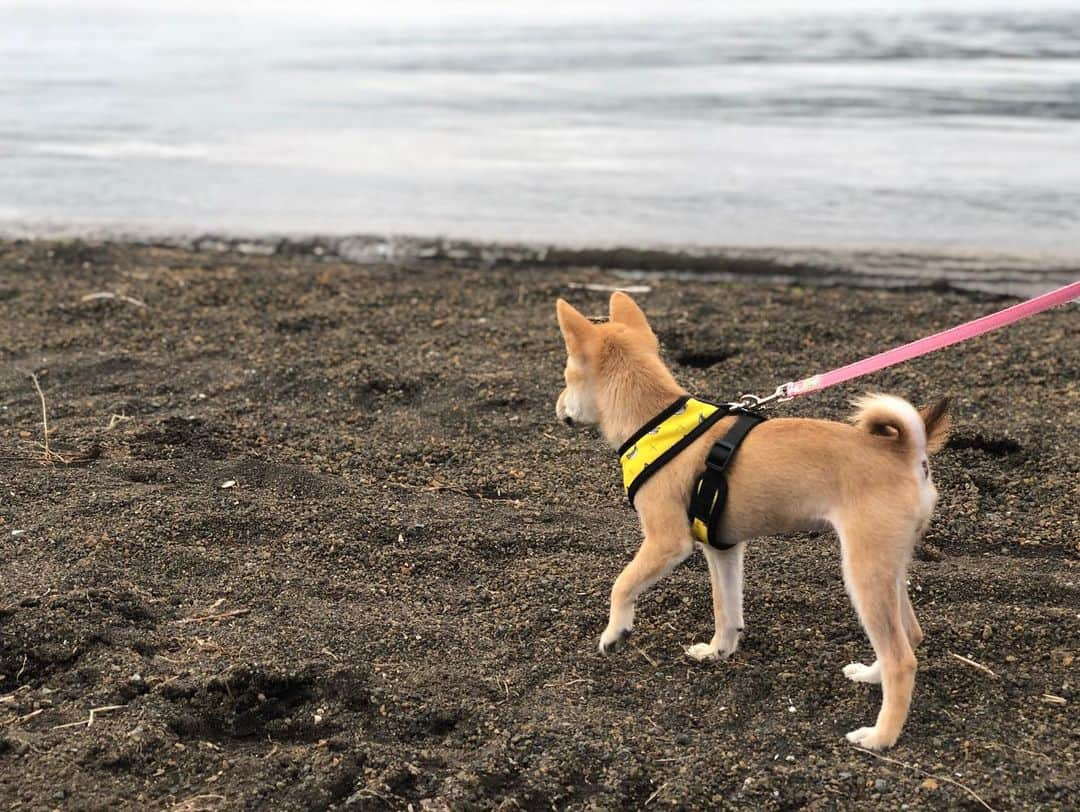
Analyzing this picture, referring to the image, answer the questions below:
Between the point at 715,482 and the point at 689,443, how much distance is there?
0.22 metres

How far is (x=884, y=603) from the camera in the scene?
3992mm

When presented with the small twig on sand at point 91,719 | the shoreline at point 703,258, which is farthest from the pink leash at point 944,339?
the shoreline at point 703,258

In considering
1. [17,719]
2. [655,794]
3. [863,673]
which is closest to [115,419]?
[17,719]

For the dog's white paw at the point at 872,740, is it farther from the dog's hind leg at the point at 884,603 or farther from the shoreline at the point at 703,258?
the shoreline at the point at 703,258

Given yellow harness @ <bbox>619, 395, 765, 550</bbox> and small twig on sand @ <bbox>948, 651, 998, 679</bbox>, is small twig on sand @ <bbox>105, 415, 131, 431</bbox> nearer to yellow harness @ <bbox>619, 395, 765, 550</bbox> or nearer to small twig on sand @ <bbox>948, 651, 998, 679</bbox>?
yellow harness @ <bbox>619, 395, 765, 550</bbox>

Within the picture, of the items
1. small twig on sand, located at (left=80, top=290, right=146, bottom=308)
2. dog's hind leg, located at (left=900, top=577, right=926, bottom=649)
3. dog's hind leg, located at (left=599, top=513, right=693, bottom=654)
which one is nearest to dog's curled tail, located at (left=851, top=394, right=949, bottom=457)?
dog's hind leg, located at (left=900, top=577, right=926, bottom=649)

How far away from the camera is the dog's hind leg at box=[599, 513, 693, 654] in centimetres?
435

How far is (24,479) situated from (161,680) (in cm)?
227

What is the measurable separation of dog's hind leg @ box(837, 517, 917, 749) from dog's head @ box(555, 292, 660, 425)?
3.86 ft

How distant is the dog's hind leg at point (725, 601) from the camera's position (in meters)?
4.68

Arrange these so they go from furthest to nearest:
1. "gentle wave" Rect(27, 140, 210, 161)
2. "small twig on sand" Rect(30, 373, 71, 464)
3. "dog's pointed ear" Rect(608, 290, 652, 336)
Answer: "gentle wave" Rect(27, 140, 210, 161) → "small twig on sand" Rect(30, 373, 71, 464) → "dog's pointed ear" Rect(608, 290, 652, 336)

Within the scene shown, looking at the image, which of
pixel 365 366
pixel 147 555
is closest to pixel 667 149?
pixel 365 366

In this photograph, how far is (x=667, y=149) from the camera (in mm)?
17453

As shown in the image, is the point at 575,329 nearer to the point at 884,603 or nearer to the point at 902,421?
the point at 902,421
